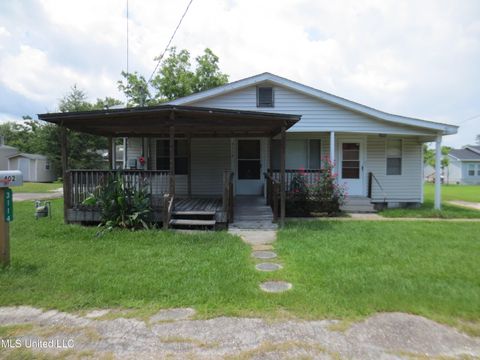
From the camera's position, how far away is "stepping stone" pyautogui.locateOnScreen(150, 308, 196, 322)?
296 centimetres

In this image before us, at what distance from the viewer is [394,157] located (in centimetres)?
1136

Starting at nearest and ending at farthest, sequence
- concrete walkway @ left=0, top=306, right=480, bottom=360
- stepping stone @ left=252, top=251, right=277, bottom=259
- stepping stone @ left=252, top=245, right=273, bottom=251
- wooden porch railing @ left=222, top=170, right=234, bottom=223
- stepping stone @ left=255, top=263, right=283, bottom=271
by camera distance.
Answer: concrete walkway @ left=0, top=306, right=480, bottom=360 < stepping stone @ left=255, top=263, right=283, bottom=271 < stepping stone @ left=252, top=251, right=277, bottom=259 < stepping stone @ left=252, top=245, right=273, bottom=251 < wooden porch railing @ left=222, top=170, right=234, bottom=223

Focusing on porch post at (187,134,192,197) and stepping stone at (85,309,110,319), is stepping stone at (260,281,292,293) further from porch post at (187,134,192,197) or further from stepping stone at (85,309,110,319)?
porch post at (187,134,192,197)

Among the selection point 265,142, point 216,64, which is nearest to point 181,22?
point 265,142

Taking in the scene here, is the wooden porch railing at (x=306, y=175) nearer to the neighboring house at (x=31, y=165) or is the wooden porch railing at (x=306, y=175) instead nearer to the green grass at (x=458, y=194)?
the green grass at (x=458, y=194)

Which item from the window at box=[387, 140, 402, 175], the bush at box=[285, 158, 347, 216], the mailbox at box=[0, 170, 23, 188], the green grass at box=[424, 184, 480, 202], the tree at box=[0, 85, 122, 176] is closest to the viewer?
the mailbox at box=[0, 170, 23, 188]

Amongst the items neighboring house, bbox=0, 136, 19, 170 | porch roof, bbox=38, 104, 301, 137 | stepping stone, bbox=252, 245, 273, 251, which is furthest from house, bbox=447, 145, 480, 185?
neighboring house, bbox=0, 136, 19, 170

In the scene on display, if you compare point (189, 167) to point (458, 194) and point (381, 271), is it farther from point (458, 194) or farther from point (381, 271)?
point (458, 194)

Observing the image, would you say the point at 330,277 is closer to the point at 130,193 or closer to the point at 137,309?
the point at 137,309

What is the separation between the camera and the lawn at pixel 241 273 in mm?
3219

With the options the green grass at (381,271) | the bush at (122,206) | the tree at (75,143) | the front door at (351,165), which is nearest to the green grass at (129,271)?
the bush at (122,206)

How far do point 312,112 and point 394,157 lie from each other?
3.74m

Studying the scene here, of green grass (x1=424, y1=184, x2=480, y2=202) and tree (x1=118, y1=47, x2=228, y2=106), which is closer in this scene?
green grass (x1=424, y1=184, x2=480, y2=202)

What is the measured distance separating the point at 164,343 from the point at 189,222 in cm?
441
